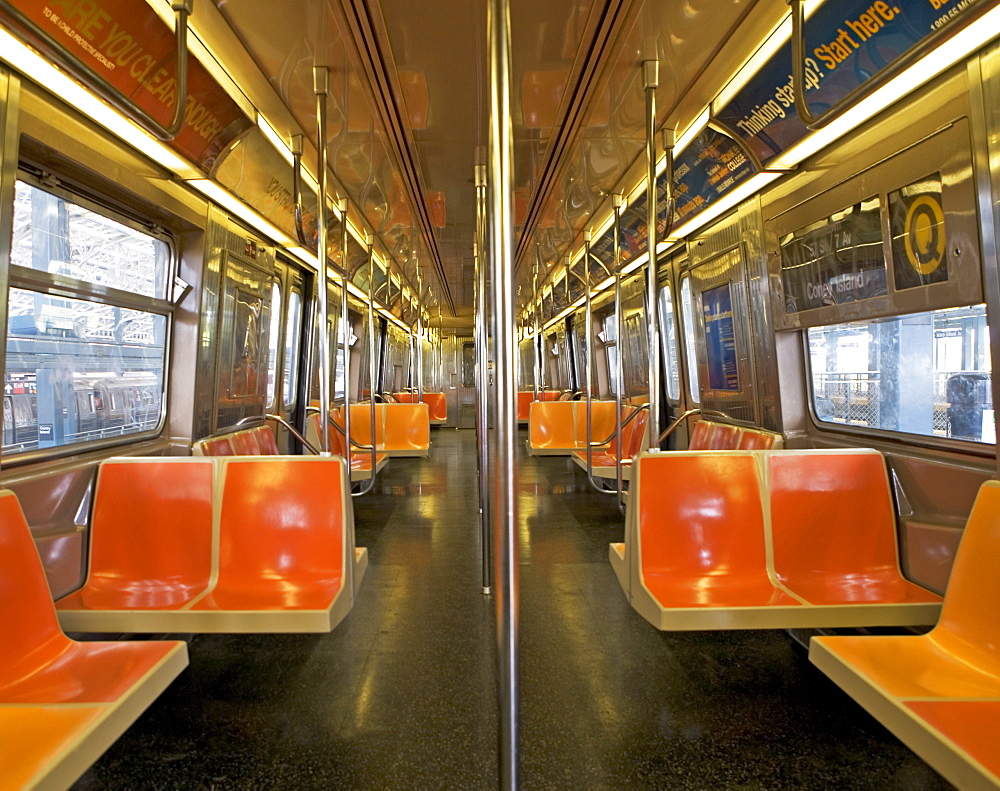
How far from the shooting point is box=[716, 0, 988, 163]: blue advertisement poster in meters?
1.99

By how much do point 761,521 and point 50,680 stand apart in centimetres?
257

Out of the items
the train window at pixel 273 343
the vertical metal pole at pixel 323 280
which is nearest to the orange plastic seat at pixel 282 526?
the vertical metal pole at pixel 323 280

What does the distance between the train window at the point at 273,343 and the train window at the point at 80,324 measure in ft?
5.88

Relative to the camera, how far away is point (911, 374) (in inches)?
106

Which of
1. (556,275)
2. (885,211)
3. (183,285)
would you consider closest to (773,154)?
(885,211)

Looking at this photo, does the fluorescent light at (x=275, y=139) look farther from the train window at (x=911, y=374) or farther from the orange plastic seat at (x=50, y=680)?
the train window at (x=911, y=374)

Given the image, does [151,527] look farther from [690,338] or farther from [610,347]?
[610,347]

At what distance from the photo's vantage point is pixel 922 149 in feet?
Result: 7.86

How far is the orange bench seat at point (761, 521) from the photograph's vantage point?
98.0 inches

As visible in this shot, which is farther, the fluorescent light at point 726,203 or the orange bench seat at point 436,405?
the orange bench seat at point 436,405

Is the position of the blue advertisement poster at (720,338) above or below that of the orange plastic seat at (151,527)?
above

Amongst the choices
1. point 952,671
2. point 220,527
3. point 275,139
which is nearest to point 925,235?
point 952,671

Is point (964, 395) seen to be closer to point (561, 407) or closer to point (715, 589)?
point (715, 589)

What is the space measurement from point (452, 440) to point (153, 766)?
1015cm
